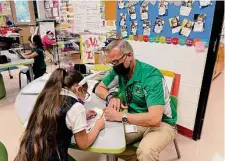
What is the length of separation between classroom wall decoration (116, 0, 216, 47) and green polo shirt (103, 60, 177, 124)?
78 centimetres

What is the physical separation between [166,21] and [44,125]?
5.60 ft

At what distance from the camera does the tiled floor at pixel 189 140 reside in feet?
7.04

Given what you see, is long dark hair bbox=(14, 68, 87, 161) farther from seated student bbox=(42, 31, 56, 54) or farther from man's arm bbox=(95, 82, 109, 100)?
seated student bbox=(42, 31, 56, 54)

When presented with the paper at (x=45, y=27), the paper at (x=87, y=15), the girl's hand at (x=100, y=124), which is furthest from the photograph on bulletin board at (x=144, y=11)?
the paper at (x=45, y=27)

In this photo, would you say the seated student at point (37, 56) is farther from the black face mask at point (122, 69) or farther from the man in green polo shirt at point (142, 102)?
the black face mask at point (122, 69)

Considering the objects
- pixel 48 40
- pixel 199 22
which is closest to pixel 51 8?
pixel 48 40

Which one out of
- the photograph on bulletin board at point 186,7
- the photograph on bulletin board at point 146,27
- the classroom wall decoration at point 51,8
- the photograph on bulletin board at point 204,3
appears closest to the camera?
the photograph on bulletin board at point 204,3

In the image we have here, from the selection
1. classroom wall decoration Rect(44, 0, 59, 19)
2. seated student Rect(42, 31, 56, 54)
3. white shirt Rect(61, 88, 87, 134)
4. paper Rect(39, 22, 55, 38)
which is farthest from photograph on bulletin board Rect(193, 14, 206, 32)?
classroom wall decoration Rect(44, 0, 59, 19)

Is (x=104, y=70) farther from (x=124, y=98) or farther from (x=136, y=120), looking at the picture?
(x=136, y=120)

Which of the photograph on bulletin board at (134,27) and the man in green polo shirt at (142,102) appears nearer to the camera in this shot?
the man in green polo shirt at (142,102)

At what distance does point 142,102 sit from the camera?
158 centimetres

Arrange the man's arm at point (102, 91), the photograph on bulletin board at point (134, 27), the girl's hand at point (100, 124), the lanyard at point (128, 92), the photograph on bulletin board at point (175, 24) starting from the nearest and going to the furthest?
the girl's hand at point (100, 124) → the lanyard at point (128, 92) → the man's arm at point (102, 91) → the photograph on bulletin board at point (175, 24) → the photograph on bulletin board at point (134, 27)

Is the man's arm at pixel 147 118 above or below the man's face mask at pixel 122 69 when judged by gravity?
below

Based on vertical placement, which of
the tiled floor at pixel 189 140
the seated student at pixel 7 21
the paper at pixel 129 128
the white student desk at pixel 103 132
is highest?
the seated student at pixel 7 21
